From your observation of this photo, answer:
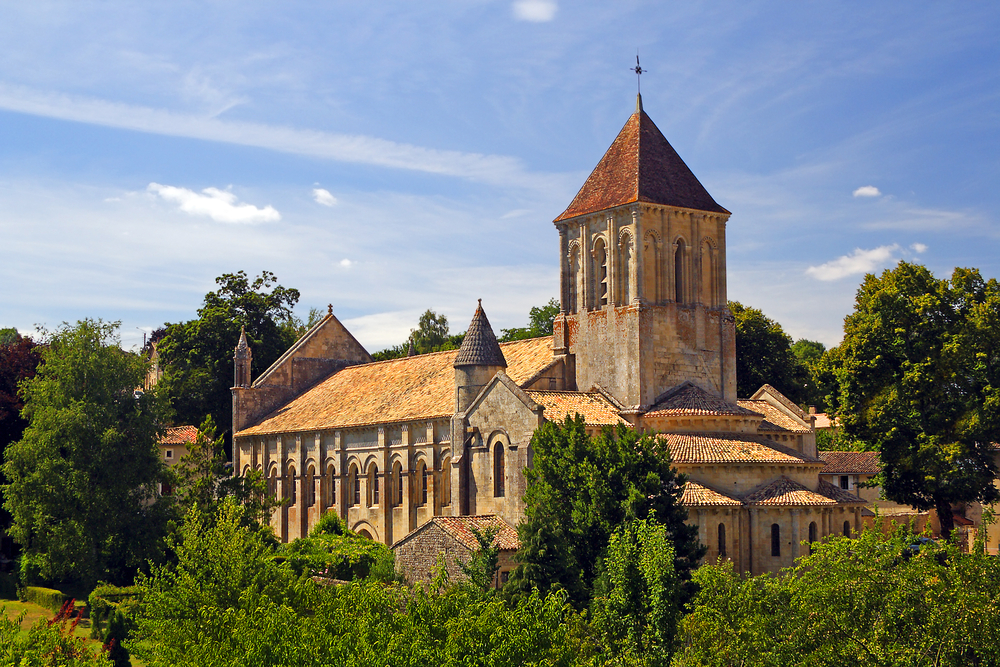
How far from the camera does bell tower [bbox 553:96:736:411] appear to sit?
48156 mm

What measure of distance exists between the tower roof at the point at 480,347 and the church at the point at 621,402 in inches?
2.8

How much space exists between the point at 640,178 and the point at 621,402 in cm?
1034

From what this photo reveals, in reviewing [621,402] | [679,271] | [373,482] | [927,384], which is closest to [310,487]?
[373,482]

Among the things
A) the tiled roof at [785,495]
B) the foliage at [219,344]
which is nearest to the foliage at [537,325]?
the foliage at [219,344]

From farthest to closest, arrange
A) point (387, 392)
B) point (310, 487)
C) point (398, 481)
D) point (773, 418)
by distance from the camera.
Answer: point (310, 487), point (387, 392), point (398, 481), point (773, 418)

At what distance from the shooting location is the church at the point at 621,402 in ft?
138

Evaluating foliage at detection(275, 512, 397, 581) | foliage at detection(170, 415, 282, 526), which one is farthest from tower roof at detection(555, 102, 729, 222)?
foliage at detection(170, 415, 282, 526)

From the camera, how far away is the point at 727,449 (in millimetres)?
43250

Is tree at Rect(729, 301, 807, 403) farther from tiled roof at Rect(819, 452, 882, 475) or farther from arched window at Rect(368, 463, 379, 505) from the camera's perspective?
arched window at Rect(368, 463, 379, 505)

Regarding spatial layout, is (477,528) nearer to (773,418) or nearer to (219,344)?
(773,418)

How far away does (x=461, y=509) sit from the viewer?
4728 cm

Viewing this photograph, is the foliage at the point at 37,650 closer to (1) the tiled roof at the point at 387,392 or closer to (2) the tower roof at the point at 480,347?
Answer: (2) the tower roof at the point at 480,347

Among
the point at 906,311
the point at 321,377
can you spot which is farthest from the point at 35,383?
the point at 906,311

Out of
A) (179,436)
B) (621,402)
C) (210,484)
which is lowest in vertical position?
(210,484)
